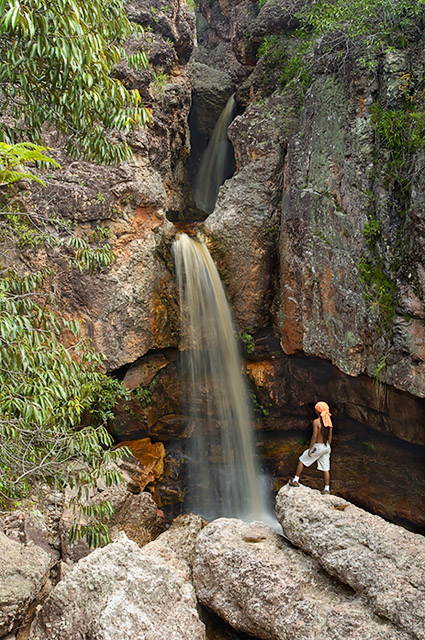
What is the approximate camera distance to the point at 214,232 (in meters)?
10.2

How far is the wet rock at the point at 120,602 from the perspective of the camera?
436 cm

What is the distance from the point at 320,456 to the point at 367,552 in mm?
2104

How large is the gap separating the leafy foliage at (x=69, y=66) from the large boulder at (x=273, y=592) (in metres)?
5.25

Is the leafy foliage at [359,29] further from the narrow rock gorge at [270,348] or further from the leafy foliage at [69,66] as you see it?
the leafy foliage at [69,66]

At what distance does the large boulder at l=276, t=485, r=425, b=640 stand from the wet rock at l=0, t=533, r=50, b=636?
316 centimetres

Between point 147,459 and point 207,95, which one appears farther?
point 207,95

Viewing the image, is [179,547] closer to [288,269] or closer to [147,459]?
[147,459]

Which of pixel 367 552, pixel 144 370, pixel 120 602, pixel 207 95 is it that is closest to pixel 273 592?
pixel 367 552

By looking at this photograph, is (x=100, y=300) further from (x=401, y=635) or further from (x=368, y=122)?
(x=401, y=635)

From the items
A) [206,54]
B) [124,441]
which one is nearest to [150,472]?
[124,441]

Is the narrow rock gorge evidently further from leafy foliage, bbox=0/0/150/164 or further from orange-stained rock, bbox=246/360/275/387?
leafy foliage, bbox=0/0/150/164

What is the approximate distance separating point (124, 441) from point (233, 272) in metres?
4.81

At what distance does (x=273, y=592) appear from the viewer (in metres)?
5.05

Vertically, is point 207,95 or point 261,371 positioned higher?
point 207,95
